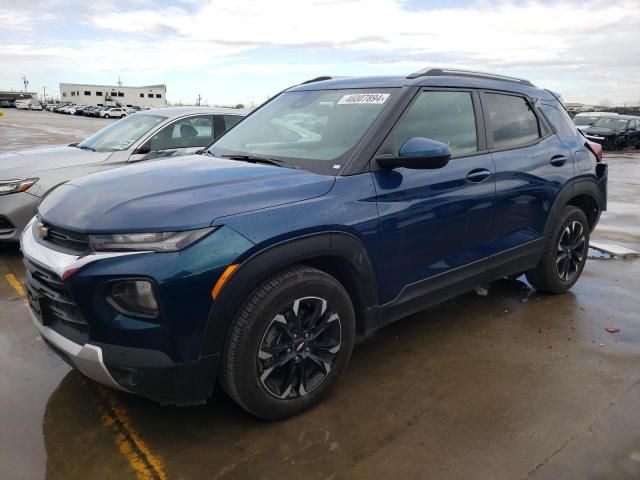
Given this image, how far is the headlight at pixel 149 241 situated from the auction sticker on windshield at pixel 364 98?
1.50m

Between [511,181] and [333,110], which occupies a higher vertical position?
[333,110]

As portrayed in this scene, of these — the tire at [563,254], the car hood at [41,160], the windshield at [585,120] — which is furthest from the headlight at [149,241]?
the windshield at [585,120]

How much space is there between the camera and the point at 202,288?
2.31 meters

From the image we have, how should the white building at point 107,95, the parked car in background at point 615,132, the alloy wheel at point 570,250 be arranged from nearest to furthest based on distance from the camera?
the alloy wheel at point 570,250 < the parked car in background at point 615,132 < the white building at point 107,95

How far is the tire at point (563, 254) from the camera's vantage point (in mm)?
4410

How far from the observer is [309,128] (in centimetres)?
352

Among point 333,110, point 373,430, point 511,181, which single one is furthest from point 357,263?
point 511,181

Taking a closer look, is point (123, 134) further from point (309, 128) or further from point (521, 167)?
point (521, 167)

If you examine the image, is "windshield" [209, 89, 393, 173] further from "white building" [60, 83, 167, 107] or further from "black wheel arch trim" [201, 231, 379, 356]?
"white building" [60, 83, 167, 107]

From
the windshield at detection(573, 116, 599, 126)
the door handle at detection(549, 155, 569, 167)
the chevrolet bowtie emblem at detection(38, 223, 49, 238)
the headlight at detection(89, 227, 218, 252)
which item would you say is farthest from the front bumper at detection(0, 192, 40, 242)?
the windshield at detection(573, 116, 599, 126)

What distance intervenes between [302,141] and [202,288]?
1.46 m

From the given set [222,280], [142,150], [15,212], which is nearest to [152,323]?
[222,280]

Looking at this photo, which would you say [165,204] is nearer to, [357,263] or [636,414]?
[357,263]

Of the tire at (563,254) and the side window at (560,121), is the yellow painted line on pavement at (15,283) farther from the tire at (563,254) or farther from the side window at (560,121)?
the side window at (560,121)
